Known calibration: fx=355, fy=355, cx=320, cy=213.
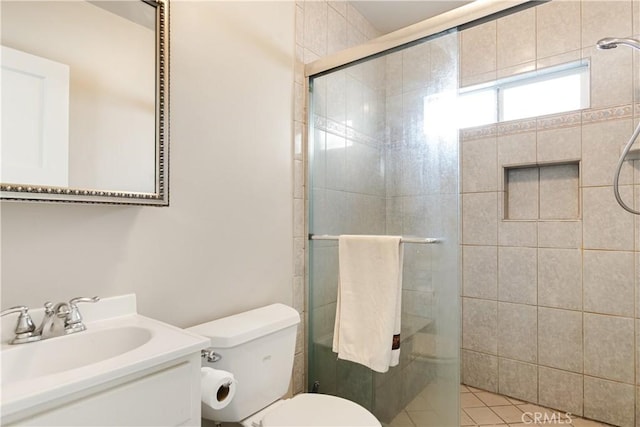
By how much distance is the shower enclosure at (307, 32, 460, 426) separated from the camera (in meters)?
1.45

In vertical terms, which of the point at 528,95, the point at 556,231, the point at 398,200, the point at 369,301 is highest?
the point at 528,95

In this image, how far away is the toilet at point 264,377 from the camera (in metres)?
1.18

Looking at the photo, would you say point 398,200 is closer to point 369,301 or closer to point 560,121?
point 369,301

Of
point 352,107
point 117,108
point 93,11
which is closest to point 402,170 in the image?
point 352,107

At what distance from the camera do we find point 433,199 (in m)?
1.46

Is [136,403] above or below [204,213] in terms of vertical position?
below

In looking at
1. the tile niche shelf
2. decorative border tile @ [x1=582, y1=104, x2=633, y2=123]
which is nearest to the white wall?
the tile niche shelf

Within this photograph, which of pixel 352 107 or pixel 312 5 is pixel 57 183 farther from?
pixel 312 5

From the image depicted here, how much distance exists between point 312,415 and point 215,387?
0.44m

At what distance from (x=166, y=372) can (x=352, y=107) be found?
1368 mm

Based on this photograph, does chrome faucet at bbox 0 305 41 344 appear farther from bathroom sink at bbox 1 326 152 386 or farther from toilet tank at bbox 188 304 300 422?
toilet tank at bbox 188 304 300 422

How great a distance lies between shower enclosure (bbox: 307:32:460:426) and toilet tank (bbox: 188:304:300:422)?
17.3 inches

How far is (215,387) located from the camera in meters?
0.98

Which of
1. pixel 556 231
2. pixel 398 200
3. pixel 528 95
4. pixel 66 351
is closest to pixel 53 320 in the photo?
pixel 66 351
